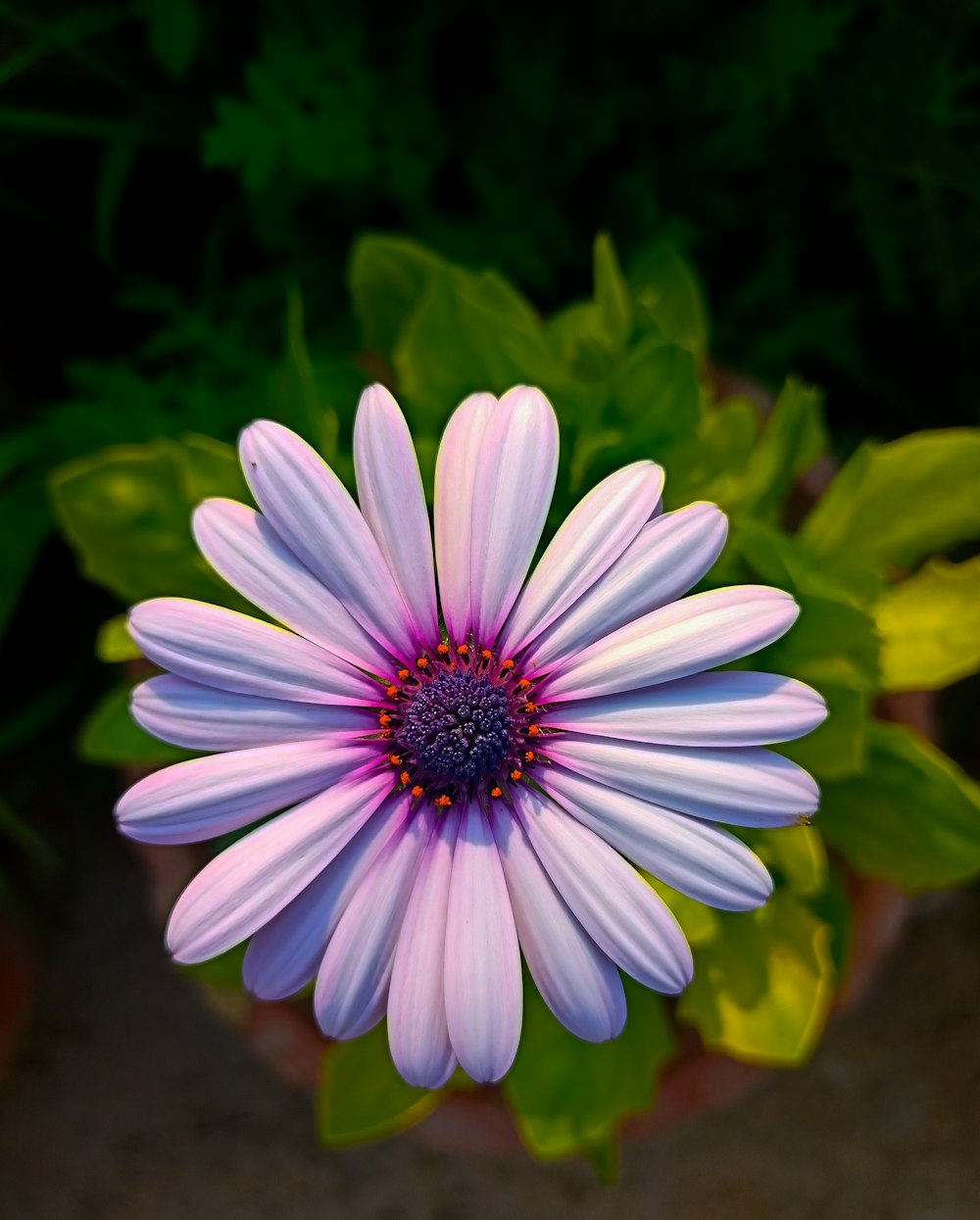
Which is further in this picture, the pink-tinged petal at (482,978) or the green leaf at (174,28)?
the green leaf at (174,28)

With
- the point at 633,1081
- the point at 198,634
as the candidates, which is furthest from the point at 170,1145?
the point at 198,634

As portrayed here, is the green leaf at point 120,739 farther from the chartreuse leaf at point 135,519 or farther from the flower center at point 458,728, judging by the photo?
the flower center at point 458,728

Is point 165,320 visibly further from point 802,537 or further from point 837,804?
point 837,804

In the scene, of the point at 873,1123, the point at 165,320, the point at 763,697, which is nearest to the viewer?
the point at 763,697

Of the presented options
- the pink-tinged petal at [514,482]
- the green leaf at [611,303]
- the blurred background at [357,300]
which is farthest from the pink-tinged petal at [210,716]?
the green leaf at [611,303]

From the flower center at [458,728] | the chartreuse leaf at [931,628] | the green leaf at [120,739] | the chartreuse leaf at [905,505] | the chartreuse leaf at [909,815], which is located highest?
the flower center at [458,728]

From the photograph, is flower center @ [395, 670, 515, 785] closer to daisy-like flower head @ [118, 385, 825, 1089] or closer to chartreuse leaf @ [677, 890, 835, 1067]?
daisy-like flower head @ [118, 385, 825, 1089]

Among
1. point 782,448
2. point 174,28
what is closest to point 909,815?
point 782,448
